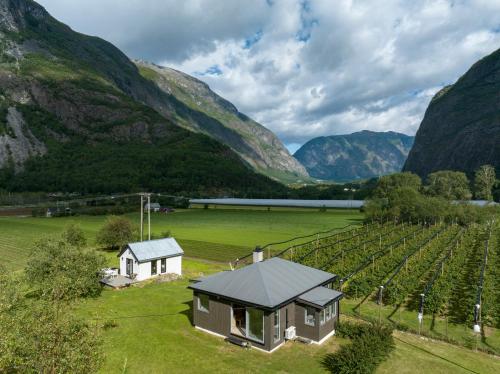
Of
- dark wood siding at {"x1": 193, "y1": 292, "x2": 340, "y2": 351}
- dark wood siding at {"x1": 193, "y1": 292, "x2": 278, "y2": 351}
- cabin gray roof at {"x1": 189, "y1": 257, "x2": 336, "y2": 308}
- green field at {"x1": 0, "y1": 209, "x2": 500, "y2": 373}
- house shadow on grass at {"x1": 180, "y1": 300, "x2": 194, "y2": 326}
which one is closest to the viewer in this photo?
green field at {"x1": 0, "y1": 209, "x2": 500, "y2": 373}

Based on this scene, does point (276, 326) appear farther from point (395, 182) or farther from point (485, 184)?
point (485, 184)

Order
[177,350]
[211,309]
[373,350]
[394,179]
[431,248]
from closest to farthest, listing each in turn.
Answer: [373,350]
[177,350]
[211,309]
[431,248]
[394,179]

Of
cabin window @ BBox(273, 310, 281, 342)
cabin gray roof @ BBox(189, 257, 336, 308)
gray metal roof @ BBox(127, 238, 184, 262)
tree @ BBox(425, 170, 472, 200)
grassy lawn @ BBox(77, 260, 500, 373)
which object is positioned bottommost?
grassy lawn @ BBox(77, 260, 500, 373)

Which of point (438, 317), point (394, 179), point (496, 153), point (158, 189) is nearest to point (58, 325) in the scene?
point (438, 317)

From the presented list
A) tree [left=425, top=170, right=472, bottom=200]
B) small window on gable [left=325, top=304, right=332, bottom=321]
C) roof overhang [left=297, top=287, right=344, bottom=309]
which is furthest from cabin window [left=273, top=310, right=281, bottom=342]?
tree [left=425, top=170, right=472, bottom=200]

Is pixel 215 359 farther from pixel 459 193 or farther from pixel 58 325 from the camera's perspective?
pixel 459 193

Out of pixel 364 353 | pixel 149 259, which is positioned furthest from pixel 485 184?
pixel 364 353

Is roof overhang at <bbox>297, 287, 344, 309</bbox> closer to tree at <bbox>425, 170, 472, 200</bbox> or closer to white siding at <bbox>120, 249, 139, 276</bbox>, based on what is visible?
white siding at <bbox>120, 249, 139, 276</bbox>

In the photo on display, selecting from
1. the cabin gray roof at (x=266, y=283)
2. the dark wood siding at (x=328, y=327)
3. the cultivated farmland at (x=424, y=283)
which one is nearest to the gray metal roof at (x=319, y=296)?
the cabin gray roof at (x=266, y=283)
